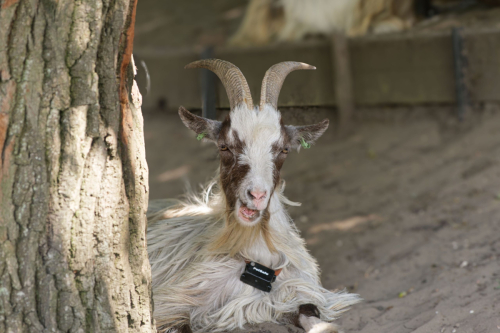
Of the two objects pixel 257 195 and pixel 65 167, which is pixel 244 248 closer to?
pixel 257 195

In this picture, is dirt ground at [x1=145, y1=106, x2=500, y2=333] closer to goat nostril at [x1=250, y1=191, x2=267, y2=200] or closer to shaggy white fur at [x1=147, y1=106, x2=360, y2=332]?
shaggy white fur at [x1=147, y1=106, x2=360, y2=332]

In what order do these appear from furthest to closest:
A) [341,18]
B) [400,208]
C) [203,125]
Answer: [341,18], [400,208], [203,125]

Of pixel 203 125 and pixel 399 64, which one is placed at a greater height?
pixel 399 64

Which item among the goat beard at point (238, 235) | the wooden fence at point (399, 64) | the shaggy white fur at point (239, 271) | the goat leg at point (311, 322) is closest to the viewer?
the goat leg at point (311, 322)

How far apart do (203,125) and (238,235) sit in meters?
0.76

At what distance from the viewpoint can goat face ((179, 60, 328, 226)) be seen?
125 inches

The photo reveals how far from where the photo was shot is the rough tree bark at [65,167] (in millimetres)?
2148

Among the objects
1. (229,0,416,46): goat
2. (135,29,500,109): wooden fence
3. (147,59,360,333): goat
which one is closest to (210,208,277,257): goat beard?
(147,59,360,333): goat

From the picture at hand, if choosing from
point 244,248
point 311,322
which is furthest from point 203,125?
point 311,322

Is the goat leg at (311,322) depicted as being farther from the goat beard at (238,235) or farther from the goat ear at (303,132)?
the goat ear at (303,132)

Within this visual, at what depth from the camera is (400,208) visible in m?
5.74

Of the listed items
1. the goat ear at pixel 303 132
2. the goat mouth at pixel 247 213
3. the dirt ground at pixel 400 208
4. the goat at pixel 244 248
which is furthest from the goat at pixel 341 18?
the goat mouth at pixel 247 213

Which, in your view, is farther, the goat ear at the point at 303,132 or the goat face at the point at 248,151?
the goat ear at the point at 303,132

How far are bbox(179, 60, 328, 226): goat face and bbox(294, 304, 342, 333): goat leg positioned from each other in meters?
0.65
